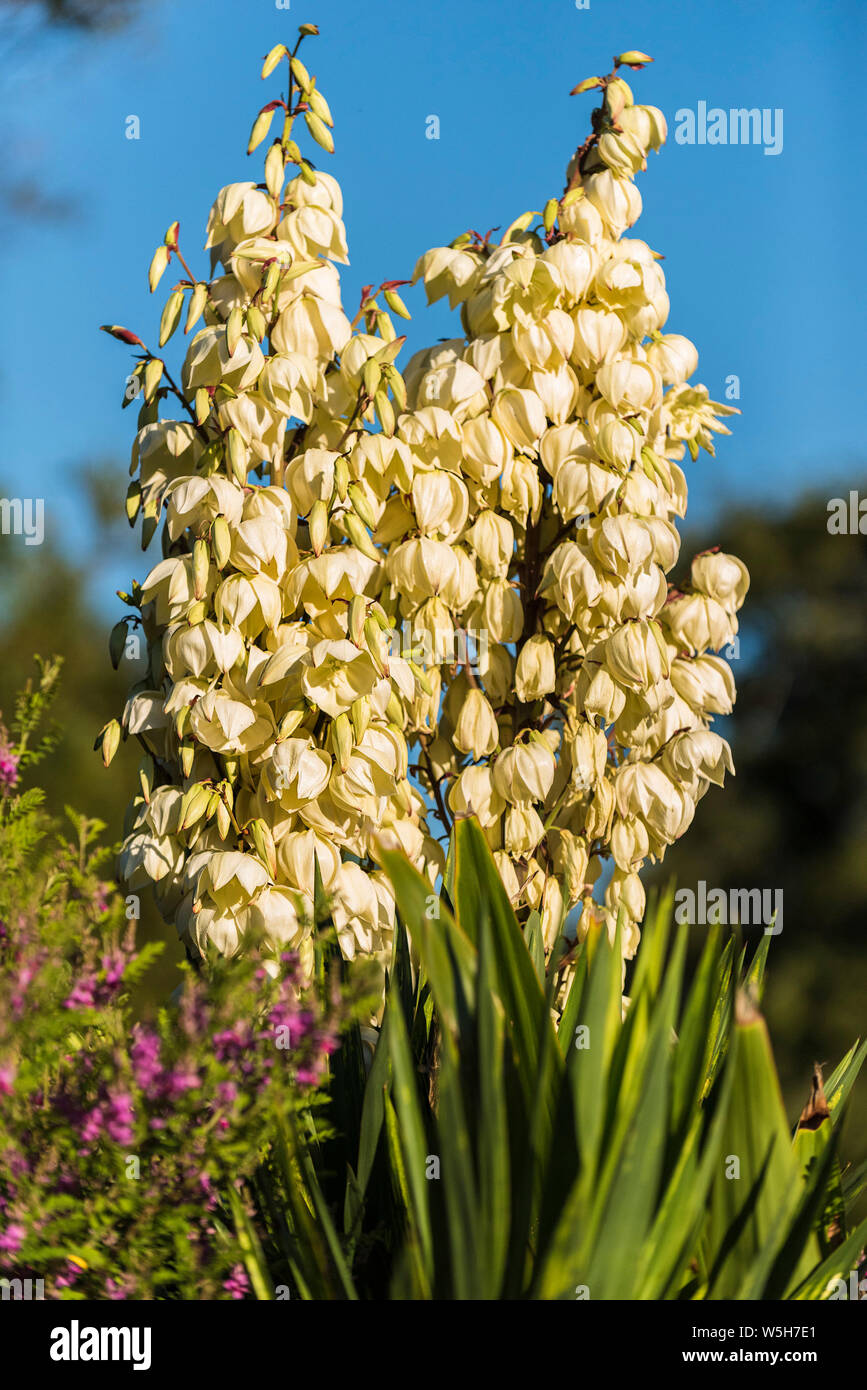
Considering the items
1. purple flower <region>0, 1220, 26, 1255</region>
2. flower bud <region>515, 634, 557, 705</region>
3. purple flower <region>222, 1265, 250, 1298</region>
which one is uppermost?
flower bud <region>515, 634, 557, 705</region>

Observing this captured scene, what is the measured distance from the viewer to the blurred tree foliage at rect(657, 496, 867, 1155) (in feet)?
14.3

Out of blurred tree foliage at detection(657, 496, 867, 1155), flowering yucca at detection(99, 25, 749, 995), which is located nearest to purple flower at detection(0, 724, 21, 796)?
flowering yucca at detection(99, 25, 749, 995)

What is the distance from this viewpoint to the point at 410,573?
1164 mm

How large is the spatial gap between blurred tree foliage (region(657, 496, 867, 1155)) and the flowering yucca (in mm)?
3163

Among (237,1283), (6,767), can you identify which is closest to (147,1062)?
(237,1283)

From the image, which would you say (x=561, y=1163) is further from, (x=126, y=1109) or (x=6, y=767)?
(x=6, y=767)

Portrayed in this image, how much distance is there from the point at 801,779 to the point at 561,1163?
424 centimetres

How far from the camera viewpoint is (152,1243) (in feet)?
2.46

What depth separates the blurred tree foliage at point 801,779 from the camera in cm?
436

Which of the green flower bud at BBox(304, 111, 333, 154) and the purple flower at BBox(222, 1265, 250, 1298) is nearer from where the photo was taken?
the purple flower at BBox(222, 1265, 250, 1298)

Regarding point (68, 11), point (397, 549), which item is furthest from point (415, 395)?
point (68, 11)

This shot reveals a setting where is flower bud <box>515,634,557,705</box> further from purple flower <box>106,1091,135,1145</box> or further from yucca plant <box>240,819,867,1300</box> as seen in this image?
purple flower <box>106,1091,135,1145</box>

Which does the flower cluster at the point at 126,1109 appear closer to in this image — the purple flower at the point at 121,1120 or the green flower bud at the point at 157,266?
the purple flower at the point at 121,1120
